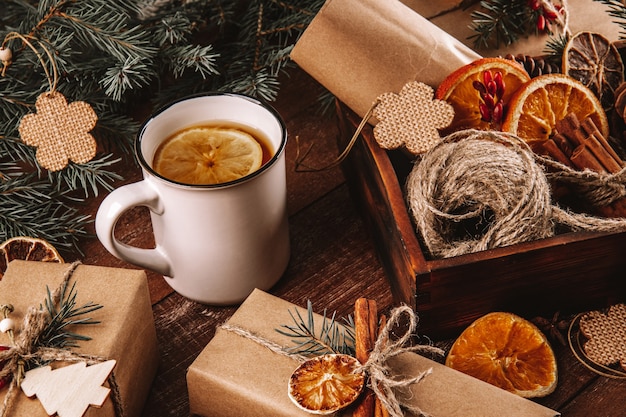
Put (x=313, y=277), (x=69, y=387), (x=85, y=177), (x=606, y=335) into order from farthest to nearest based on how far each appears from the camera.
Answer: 1. (x=85, y=177)
2. (x=313, y=277)
3. (x=606, y=335)
4. (x=69, y=387)

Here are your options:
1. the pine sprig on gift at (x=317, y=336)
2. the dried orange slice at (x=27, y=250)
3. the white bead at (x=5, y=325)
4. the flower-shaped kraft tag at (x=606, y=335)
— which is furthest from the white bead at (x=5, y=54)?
the flower-shaped kraft tag at (x=606, y=335)

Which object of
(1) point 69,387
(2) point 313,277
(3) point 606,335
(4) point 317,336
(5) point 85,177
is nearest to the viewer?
(1) point 69,387

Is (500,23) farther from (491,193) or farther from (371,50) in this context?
(491,193)

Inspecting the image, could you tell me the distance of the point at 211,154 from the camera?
1.07 meters

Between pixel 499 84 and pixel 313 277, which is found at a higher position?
pixel 499 84

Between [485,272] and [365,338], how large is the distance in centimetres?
20

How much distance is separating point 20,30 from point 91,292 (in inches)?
22.0

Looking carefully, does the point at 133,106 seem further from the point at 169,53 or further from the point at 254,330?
the point at 254,330

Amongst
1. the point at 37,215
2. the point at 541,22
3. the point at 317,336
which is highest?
the point at 541,22

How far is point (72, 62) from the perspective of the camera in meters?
1.30

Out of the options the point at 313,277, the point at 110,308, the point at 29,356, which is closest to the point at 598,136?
the point at 313,277

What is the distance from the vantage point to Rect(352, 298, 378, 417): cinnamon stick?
0.84 m

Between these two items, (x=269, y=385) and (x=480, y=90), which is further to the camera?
(x=480, y=90)

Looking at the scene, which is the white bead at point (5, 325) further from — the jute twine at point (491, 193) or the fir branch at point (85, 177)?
the jute twine at point (491, 193)
